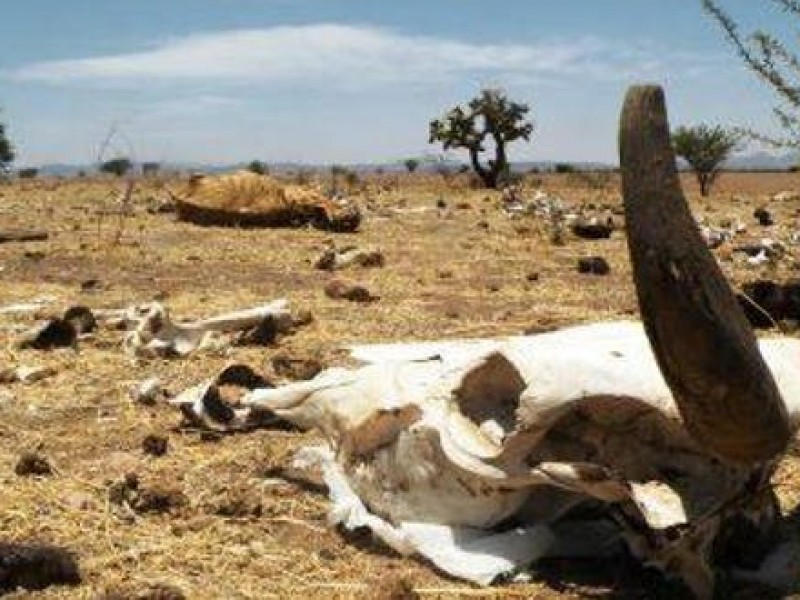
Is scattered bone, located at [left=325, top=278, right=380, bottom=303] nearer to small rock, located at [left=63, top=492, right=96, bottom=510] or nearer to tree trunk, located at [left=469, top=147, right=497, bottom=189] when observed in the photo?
small rock, located at [left=63, top=492, right=96, bottom=510]

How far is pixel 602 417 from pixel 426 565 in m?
0.90

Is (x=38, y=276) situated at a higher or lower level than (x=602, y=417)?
lower

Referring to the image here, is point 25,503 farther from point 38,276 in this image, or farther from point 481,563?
point 38,276

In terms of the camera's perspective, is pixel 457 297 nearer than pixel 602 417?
No

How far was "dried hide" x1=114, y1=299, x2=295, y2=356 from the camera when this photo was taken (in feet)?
29.3

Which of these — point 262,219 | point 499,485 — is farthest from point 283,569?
point 262,219

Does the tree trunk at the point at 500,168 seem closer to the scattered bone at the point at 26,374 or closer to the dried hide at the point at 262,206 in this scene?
the dried hide at the point at 262,206

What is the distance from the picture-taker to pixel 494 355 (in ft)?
16.7

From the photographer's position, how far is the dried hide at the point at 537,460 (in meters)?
4.48

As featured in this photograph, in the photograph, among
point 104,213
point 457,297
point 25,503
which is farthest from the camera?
point 104,213

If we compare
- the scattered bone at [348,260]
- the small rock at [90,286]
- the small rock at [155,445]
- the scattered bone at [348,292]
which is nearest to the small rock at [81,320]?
the scattered bone at [348,292]

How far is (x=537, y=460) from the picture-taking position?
4.77 meters

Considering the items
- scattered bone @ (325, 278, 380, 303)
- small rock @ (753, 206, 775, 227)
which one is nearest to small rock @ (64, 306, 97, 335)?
scattered bone @ (325, 278, 380, 303)

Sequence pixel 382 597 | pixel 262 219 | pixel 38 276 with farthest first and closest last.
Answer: pixel 262 219 → pixel 38 276 → pixel 382 597
